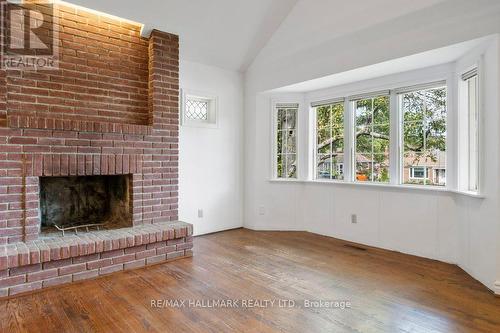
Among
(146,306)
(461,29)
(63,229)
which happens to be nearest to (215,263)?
(146,306)

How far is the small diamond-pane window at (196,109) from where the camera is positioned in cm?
456

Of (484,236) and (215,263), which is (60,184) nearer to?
(215,263)

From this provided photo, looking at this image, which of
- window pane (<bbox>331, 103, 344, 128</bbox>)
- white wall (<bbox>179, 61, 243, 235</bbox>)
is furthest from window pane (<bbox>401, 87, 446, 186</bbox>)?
white wall (<bbox>179, 61, 243, 235</bbox>)

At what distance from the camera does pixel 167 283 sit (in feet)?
9.41

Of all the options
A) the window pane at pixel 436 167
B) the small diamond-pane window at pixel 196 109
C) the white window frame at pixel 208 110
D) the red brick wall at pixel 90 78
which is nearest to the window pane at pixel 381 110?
the window pane at pixel 436 167

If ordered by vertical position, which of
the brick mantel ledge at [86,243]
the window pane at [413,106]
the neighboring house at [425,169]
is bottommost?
the brick mantel ledge at [86,243]

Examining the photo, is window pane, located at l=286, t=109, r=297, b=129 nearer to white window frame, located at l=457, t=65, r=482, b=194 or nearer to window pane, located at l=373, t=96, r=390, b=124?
window pane, located at l=373, t=96, r=390, b=124

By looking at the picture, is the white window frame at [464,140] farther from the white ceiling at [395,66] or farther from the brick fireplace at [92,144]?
the brick fireplace at [92,144]

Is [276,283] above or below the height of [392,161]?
below

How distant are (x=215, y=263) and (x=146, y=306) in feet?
3.57

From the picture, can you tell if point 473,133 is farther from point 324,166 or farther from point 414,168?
point 324,166

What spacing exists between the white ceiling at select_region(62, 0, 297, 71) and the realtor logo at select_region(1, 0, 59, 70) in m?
0.36

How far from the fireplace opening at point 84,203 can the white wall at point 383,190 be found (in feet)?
6.83

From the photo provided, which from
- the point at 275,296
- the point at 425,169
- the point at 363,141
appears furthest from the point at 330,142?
the point at 275,296
